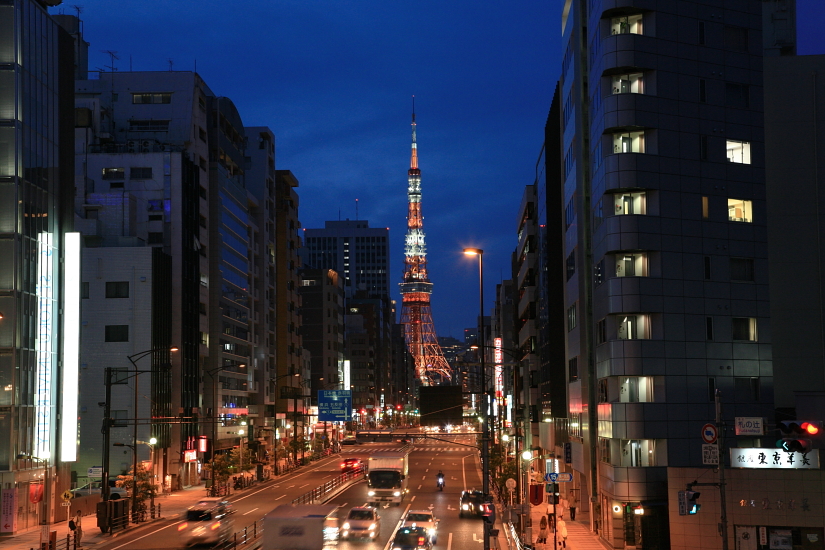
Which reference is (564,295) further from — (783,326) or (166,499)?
(166,499)

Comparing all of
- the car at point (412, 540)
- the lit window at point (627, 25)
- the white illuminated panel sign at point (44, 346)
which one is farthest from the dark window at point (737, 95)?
the white illuminated panel sign at point (44, 346)

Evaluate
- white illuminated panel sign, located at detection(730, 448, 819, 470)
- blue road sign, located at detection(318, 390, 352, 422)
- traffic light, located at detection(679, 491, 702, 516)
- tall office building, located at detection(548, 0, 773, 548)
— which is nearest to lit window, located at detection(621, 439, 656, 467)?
tall office building, located at detection(548, 0, 773, 548)

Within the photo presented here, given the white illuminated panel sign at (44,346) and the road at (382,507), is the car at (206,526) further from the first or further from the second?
the white illuminated panel sign at (44,346)

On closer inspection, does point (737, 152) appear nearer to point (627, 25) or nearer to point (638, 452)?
point (627, 25)

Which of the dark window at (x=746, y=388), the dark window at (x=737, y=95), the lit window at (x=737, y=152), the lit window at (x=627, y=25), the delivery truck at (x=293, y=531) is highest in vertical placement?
the lit window at (x=627, y=25)

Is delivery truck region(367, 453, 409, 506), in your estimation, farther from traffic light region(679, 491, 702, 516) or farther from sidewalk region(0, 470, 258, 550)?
traffic light region(679, 491, 702, 516)

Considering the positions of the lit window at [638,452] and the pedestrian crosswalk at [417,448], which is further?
the pedestrian crosswalk at [417,448]

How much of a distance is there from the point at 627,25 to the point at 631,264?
12.5 m

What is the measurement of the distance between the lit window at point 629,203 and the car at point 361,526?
19.3 m

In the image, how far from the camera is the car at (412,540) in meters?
39.0

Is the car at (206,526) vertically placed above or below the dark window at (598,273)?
below

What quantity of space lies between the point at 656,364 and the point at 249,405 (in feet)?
240

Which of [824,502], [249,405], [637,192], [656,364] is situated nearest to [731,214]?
[637,192]

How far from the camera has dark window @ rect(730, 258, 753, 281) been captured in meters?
49.3
